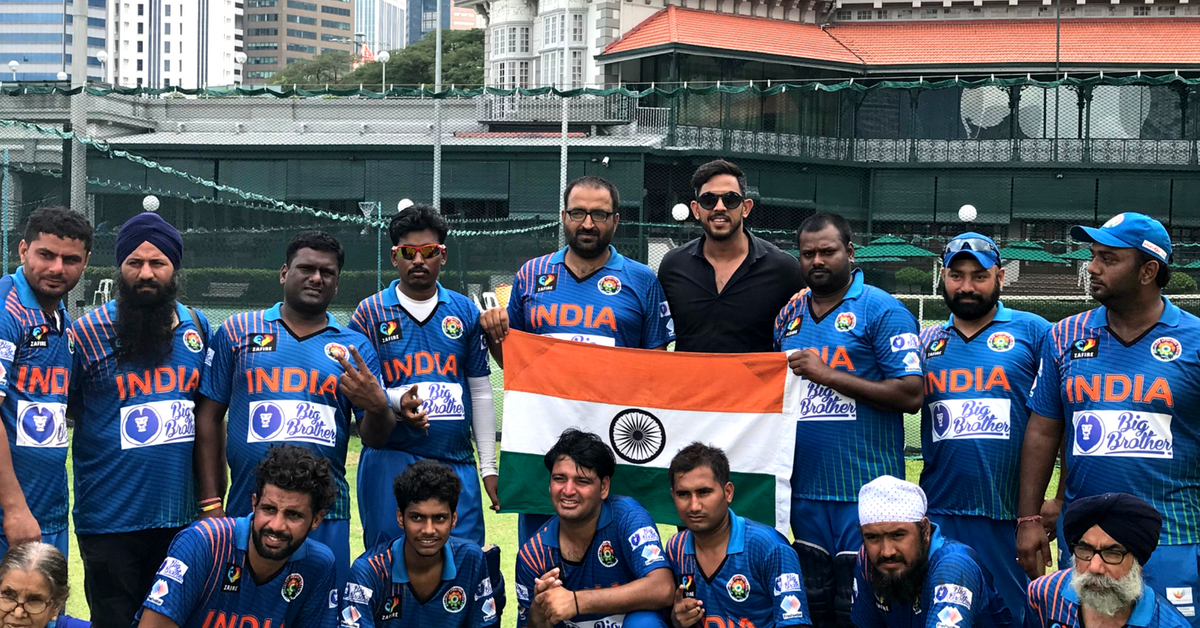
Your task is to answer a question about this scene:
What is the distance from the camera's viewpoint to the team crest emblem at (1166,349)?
16.9 ft

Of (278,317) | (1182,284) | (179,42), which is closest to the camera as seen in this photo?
(278,317)

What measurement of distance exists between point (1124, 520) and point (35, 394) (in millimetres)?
4511

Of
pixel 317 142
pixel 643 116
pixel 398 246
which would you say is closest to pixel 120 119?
pixel 317 142

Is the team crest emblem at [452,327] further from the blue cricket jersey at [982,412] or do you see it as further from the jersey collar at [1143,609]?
the jersey collar at [1143,609]

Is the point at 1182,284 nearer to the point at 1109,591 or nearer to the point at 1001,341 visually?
the point at 1001,341

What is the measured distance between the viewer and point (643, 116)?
36.7 metres

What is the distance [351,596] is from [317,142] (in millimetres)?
35712

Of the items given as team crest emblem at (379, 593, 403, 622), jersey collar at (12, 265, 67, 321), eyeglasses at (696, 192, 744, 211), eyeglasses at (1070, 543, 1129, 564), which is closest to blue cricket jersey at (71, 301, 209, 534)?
jersey collar at (12, 265, 67, 321)

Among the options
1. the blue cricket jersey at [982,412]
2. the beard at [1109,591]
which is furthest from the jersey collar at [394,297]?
the beard at [1109,591]

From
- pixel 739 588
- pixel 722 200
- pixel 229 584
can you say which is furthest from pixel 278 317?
pixel 739 588

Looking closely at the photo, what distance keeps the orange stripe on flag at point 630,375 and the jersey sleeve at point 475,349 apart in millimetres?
119

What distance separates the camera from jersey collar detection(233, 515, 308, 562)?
5.23 meters

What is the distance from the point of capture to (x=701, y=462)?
5.55 metres

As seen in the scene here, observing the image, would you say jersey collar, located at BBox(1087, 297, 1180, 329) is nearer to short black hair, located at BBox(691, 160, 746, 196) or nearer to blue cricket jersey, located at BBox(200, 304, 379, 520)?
short black hair, located at BBox(691, 160, 746, 196)
